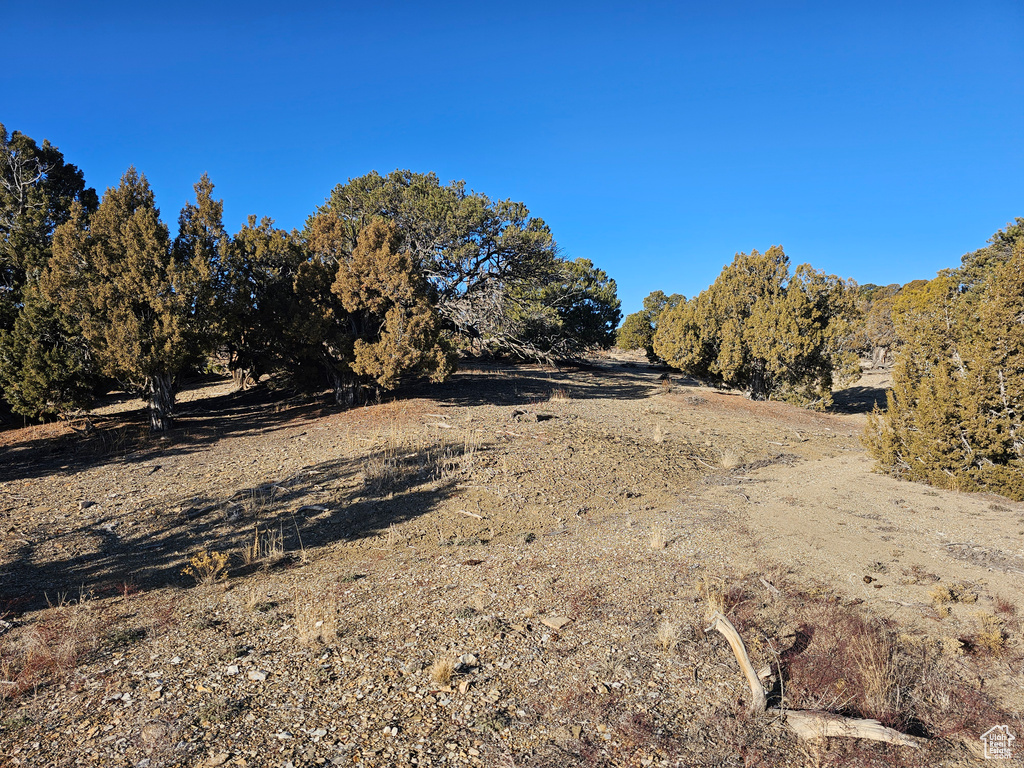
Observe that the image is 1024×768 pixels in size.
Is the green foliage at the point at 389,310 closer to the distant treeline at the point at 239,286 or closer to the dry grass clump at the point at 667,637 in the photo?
the distant treeline at the point at 239,286

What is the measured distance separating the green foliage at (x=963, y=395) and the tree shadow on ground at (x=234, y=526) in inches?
374

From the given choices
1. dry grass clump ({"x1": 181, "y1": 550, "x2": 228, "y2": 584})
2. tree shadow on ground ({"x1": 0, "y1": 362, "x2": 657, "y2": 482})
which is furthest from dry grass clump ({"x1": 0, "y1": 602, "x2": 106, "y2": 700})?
tree shadow on ground ({"x1": 0, "y1": 362, "x2": 657, "y2": 482})

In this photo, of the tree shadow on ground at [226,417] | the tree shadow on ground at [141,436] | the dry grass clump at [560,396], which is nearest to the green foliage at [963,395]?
the dry grass clump at [560,396]

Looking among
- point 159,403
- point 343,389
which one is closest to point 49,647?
point 159,403

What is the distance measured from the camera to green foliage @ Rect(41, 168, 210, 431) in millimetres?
13273

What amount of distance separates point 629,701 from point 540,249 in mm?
18905

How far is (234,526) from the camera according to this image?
27.5 feet

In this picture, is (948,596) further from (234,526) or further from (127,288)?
(127,288)

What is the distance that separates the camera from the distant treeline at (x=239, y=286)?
Result: 13.5 meters

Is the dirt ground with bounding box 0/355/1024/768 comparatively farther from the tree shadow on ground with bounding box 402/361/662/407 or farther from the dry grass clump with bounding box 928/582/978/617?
the tree shadow on ground with bounding box 402/361/662/407

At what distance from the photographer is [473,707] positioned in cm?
388

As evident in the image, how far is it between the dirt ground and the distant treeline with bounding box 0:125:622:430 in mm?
3048

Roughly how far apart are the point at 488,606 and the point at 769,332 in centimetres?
1944

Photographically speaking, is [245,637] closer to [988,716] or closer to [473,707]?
[473,707]
